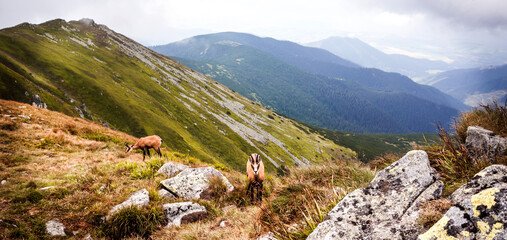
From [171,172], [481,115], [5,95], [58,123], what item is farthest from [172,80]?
[481,115]

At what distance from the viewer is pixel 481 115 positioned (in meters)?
9.03

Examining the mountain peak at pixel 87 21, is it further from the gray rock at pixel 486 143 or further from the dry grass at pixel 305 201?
the gray rock at pixel 486 143

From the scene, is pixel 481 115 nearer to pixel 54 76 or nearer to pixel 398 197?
pixel 398 197

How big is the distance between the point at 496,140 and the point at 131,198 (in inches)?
518

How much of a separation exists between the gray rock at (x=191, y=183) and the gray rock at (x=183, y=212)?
3.19ft

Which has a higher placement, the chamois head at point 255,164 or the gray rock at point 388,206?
the gray rock at point 388,206

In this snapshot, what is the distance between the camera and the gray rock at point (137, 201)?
8.28 meters

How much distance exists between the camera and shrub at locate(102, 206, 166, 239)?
7.63 meters

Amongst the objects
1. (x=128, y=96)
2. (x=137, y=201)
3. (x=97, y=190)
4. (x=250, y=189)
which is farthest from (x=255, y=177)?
(x=128, y=96)

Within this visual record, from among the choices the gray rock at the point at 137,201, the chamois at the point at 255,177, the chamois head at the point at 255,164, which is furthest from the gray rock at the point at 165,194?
the chamois head at the point at 255,164

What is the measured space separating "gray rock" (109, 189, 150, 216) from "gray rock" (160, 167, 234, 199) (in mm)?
1274

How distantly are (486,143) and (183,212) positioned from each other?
1089 cm

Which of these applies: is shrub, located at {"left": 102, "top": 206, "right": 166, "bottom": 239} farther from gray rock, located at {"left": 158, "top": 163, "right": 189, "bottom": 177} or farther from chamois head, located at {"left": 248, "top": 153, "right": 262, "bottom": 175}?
chamois head, located at {"left": 248, "top": 153, "right": 262, "bottom": 175}

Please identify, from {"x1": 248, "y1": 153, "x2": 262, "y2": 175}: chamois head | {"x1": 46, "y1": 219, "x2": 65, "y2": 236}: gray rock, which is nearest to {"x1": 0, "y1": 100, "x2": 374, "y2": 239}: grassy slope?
{"x1": 46, "y1": 219, "x2": 65, "y2": 236}: gray rock
